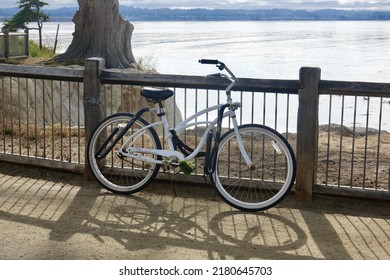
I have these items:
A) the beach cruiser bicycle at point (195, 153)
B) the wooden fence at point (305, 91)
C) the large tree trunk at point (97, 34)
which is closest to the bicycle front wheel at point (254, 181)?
the beach cruiser bicycle at point (195, 153)

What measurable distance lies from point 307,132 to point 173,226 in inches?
66.3

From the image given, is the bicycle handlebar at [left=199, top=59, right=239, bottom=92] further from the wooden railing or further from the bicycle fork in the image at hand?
the wooden railing

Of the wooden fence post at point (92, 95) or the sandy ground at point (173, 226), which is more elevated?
the wooden fence post at point (92, 95)

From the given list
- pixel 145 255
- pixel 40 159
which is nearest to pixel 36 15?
pixel 40 159

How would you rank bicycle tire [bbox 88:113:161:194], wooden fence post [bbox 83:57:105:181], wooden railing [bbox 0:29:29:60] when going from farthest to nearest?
wooden railing [bbox 0:29:29:60]
wooden fence post [bbox 83:57:105:181]
bicycle tire [bbox 88:113:161:194]

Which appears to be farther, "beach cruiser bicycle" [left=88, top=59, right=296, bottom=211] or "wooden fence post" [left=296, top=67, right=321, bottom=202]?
"wooden fence post" [left=296, top=67, right=321, bottom=202]

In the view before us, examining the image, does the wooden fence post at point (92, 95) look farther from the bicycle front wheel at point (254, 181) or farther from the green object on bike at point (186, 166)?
the bicycle front wheel at point (254, 181)

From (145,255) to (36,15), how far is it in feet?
147

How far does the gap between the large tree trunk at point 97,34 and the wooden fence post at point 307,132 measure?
17.6 meters

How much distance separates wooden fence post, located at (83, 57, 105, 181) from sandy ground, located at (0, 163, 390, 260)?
25.0 inches

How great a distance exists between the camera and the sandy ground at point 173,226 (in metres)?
5.91

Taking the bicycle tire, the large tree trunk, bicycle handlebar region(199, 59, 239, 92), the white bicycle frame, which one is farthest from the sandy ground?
the large tree trunk

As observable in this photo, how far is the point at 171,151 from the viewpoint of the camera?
7.34 metres

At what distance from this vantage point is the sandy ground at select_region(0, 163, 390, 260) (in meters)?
5.91
